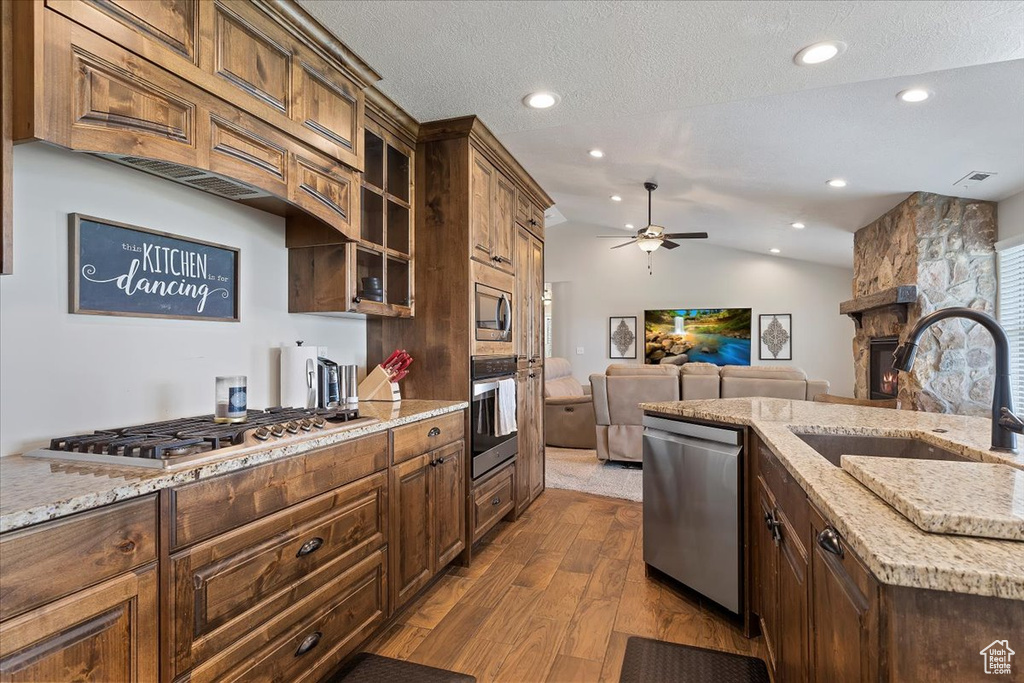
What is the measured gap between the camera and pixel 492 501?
3.07 m

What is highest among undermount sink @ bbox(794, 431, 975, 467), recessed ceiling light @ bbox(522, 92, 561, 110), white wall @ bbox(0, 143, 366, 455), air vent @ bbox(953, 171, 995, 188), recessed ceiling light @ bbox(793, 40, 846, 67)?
air vent @ bbox(953, 171, 995, 188)

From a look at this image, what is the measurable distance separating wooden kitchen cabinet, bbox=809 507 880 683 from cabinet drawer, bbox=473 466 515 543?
190 centimetres

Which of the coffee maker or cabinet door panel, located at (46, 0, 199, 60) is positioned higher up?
cabinet door panel, located at (46, 0, 199, 60)

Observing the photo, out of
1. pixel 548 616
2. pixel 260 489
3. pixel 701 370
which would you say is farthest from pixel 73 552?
pixel 701 370

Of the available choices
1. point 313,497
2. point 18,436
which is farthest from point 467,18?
point 18,436

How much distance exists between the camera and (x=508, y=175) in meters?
3.38

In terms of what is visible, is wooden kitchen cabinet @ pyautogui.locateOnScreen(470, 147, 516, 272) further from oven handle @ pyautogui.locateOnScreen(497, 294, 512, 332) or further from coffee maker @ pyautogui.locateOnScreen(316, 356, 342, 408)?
coffee maker @ pyautogui.locateOnScreen(316, 356, 342, 408)

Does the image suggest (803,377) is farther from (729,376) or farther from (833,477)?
(833,477)

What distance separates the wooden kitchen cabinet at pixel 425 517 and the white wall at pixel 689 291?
6425 mm

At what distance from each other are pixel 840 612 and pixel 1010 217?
4585 mm

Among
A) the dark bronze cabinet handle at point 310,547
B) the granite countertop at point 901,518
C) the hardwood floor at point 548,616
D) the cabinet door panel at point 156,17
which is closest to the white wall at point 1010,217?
the granite countertop at point 901,518

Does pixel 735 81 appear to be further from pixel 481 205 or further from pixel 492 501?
pixel 492 501

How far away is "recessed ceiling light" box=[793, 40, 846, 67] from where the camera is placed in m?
1.91

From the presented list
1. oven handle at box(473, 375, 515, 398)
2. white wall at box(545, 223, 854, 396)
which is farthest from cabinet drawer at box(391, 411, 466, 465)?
white wall at box(545, 223, 854, 396)
